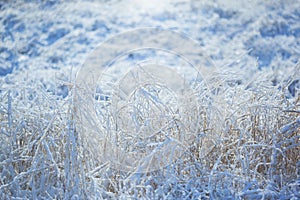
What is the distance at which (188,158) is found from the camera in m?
1.88

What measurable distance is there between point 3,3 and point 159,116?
3486mm

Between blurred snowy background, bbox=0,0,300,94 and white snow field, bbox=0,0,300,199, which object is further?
blurred snowy background, bbox=0,0,300,94

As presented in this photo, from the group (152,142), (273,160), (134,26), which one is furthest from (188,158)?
(134,26)

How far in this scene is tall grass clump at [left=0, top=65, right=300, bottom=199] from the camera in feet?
5.78

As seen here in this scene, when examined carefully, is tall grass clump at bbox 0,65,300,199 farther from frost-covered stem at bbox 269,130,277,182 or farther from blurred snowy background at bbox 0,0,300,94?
blurred snowy background at bbox 0,0,300,94

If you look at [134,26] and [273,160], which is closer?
[273,160]

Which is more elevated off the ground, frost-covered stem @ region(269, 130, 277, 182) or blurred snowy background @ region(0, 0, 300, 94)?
blurred snowy background @ region(0, 0, 300, 94)

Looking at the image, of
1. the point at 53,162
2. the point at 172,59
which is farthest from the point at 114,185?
the point at 172,59

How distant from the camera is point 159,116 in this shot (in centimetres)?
198

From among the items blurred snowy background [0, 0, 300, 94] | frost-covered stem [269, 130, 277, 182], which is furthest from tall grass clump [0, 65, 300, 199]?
blurred snowy background [0, 0, 300, 94]

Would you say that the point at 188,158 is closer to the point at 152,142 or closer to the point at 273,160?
the point at 152,142

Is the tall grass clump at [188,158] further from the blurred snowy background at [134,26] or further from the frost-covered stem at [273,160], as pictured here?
the blurred snowy background at [134,26]

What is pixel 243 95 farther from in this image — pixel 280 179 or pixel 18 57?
pixel 18 57

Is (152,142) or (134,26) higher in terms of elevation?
(134,26)
